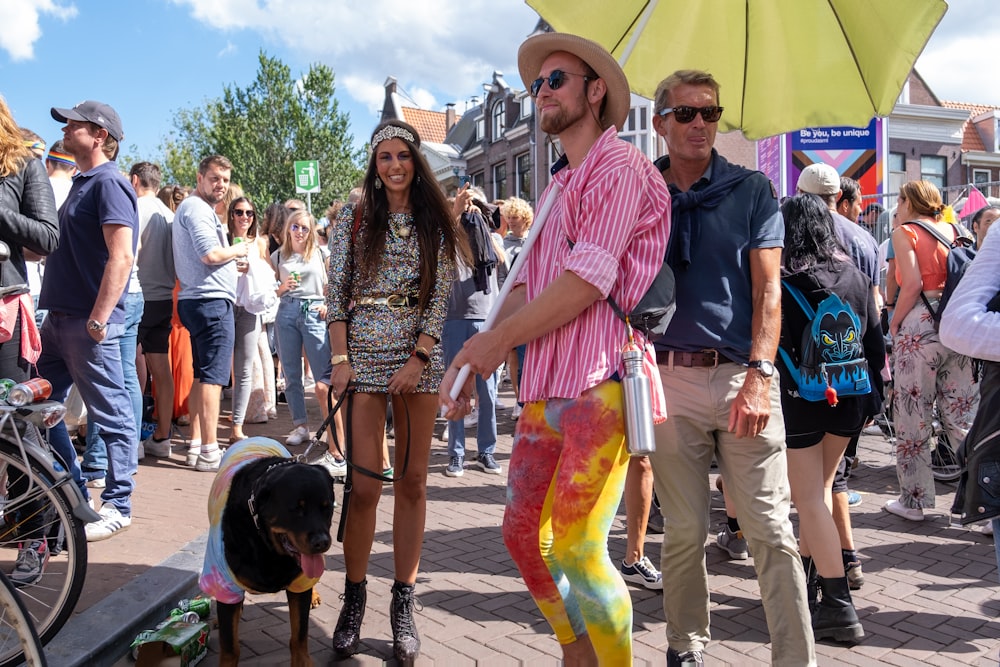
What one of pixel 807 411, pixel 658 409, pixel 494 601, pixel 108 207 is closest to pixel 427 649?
pixel 494 601

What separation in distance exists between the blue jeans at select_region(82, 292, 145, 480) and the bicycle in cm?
159

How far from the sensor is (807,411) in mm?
3547

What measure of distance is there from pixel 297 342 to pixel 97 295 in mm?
2906

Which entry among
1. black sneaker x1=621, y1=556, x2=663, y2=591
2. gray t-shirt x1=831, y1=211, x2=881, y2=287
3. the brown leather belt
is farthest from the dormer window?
the brown leather belt

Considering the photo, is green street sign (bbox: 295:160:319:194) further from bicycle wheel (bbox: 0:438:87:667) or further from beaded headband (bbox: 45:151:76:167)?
bicycle wheel (bbox: 0:438:87:667)

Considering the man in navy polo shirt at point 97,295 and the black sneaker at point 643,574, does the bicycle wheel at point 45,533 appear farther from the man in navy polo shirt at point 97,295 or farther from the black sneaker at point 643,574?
the black sneaker at point 643,574

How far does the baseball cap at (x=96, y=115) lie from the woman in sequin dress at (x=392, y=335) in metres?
1.93

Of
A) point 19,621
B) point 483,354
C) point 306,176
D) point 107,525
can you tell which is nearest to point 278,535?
point 19,621

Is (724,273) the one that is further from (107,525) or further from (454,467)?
(454,467)

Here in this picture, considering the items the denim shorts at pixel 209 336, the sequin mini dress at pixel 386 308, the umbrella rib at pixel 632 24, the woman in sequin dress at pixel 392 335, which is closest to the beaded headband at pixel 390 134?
the woman in sequin dress at pixel 392 335

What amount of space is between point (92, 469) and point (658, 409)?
13.7 feet

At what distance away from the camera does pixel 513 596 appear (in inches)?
160

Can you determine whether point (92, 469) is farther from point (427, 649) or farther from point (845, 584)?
point (845, 584)

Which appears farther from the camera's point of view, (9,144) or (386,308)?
(9,144)
